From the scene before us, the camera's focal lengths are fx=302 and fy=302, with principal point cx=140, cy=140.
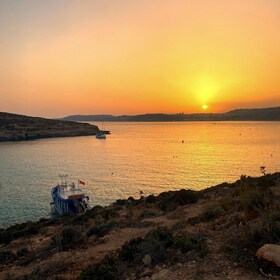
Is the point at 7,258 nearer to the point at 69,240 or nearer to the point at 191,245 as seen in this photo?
the point at 69,240

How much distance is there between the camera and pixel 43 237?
63.1ft

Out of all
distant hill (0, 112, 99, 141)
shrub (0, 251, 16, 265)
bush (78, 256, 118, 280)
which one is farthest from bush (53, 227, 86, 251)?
distant hill (0, 112, 99, 141)

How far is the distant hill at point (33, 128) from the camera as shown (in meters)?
150

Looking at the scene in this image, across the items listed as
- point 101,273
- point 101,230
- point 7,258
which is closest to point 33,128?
point 101,230

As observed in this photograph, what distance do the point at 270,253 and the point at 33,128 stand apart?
168 metres

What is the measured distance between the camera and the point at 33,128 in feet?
538

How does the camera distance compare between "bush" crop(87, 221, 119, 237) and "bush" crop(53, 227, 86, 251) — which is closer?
"bush" crop(53, 227, 86, 251)

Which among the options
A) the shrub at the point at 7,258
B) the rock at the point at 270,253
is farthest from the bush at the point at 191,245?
the shrub at the point at 7,258

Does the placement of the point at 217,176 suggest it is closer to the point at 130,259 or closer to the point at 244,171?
the point at 244,171

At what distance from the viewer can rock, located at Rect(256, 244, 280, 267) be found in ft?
25.0

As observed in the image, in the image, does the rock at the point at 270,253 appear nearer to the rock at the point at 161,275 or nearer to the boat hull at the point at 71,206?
the rock at the point at 161,275

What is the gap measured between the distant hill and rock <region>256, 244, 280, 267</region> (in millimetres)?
151024

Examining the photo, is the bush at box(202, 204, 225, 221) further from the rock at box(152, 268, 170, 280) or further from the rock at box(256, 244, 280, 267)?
the rock at box(256, 244, 280, 267)

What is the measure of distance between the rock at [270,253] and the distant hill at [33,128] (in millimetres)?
151024
